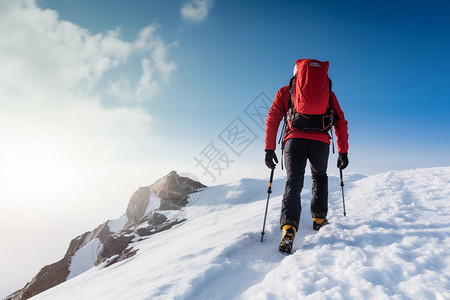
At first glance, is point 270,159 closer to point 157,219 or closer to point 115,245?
point 115,245

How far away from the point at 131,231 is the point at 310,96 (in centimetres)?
1281

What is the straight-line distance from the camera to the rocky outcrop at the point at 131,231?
11.6 meters

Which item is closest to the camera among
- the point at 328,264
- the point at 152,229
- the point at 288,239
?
the point at 328,264

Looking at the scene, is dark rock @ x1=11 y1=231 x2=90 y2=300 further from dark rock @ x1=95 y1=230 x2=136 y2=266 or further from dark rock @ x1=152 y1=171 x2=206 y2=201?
dark rock @ x1=152 y1=171 x2=206 y2=201

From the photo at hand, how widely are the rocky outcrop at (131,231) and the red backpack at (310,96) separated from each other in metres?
8.61

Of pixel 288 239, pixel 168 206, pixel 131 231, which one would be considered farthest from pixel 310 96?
pixel 168 206

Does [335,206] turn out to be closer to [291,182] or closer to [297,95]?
[291,182]

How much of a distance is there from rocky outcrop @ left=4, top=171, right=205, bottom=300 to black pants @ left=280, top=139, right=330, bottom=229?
7847mm

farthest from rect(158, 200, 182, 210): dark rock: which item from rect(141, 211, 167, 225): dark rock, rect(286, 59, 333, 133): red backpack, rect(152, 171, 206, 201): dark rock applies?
rect(286, 59, 333, 133): red backpack

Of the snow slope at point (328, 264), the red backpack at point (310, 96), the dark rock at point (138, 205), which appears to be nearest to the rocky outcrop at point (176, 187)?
the dark rock at point (138, 205)

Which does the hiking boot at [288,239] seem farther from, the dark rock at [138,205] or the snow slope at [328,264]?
the dark rock at [138,205]

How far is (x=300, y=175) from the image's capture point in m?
3.99

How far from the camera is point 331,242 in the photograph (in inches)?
142

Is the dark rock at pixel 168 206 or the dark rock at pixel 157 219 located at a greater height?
the dark rock at pixel 168 206
